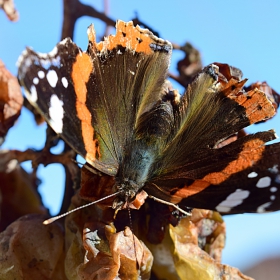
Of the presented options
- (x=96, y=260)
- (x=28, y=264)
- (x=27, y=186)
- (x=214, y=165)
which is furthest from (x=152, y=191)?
(x=27, y=186)

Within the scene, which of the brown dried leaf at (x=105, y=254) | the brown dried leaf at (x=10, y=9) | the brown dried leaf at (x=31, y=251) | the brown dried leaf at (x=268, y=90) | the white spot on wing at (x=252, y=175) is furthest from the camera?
the brown dried leaf at (x=10, y=9)

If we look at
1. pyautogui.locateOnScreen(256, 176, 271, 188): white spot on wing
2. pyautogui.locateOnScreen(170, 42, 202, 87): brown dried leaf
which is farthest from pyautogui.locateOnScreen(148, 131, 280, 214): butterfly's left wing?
pyautogui.locateOnScreen(170, 42, 202, 87): brown dried leaf

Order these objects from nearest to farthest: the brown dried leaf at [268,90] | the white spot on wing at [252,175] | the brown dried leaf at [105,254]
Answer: the brown dried leaf at [105,254] → the white spot on wing at [252,175] → the brown dried leaf at [268,90]

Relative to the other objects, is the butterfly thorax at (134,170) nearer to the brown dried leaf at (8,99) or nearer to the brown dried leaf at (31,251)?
the brown dried leaf at (31,251)

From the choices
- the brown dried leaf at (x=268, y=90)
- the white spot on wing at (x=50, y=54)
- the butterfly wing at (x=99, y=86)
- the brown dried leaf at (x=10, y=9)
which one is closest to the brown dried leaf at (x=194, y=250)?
the butterfly wing at (x=99, y=86)

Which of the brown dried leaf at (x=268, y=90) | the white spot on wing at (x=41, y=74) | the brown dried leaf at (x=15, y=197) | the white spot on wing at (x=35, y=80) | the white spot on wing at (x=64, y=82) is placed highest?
the brown dried leaf at (x=268, y=90)
